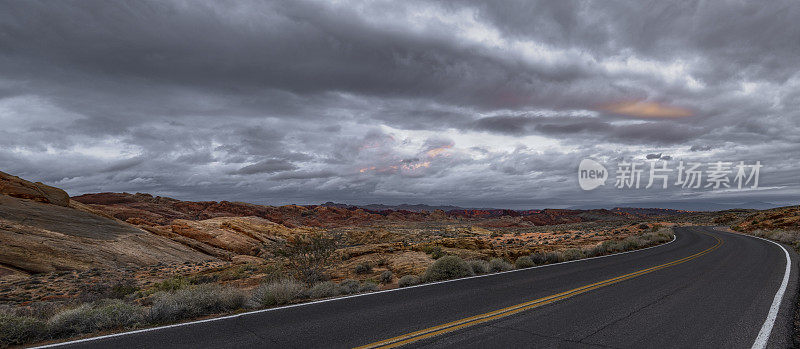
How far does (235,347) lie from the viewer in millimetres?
5691

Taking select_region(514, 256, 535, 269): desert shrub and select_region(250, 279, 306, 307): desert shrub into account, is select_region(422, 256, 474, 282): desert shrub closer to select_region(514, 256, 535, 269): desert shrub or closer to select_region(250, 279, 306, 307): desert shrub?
select_region(514, 256, 535, 269): desert shrub

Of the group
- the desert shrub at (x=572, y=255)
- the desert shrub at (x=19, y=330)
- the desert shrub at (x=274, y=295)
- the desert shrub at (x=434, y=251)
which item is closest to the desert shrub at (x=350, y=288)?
the desert shrub at (x=274, y=295)

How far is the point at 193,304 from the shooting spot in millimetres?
7766

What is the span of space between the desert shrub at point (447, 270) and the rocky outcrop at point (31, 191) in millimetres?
40716

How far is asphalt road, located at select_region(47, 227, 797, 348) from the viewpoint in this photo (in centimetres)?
591

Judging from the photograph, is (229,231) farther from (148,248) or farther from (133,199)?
(133,199)

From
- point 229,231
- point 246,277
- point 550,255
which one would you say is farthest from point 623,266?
point 229,231

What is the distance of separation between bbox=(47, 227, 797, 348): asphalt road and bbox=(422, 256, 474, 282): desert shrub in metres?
0.96

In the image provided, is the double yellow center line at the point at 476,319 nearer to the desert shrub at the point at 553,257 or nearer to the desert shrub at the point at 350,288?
the desert shrub at the point at 350,288

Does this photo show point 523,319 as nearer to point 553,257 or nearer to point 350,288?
point 350,288

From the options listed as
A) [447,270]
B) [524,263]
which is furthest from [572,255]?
[447,270]

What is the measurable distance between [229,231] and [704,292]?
46167mm

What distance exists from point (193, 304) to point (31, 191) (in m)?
39.6

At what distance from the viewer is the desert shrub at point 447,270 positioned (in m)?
12.1
